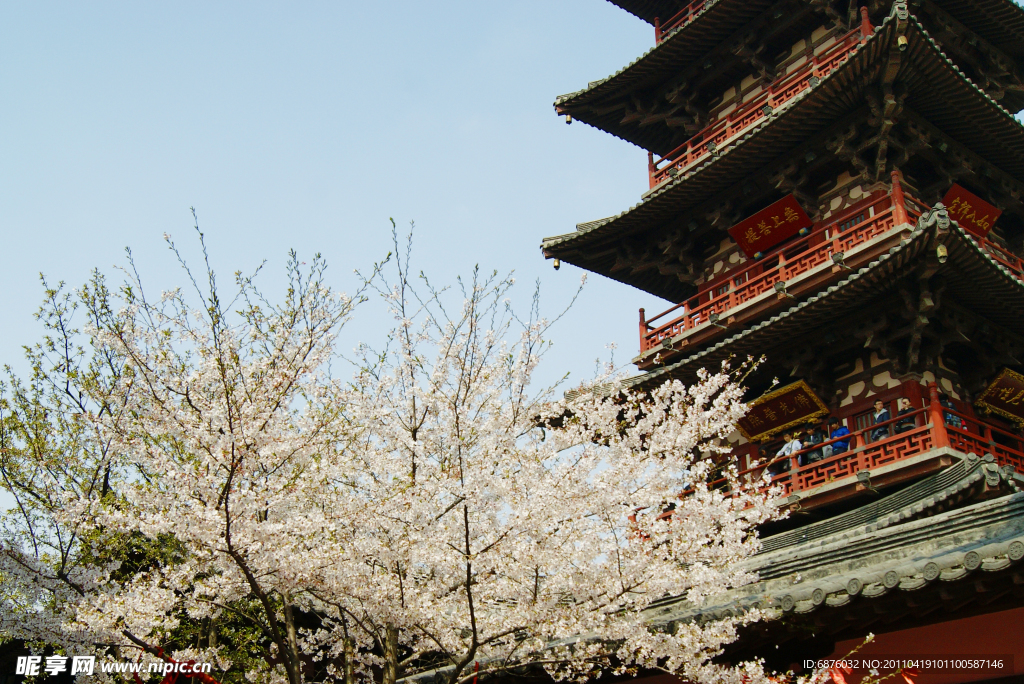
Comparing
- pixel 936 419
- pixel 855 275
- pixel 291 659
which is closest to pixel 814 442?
pixel 936 419

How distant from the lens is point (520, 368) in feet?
31.9

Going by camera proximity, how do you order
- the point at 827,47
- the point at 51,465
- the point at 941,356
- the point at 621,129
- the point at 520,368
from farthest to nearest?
the point at 621,129 → the point at 827,47 → the point at 941,356 → the point at 51,465 → the point at 520,368

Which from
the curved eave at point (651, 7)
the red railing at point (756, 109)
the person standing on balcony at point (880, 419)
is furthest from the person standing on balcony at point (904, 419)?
the curved eave at point (651, 7)

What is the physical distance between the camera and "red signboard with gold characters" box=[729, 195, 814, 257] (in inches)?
631

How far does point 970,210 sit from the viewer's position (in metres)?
15.6

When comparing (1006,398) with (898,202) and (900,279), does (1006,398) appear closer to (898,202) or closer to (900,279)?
(900,279)

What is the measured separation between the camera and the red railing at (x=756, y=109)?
52.3 ft

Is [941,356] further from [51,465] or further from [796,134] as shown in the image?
[51,465]

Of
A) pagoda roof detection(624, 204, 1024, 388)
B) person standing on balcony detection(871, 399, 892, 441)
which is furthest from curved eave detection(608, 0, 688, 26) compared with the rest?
person standing on balcony detection(871, 399, 892, 441)

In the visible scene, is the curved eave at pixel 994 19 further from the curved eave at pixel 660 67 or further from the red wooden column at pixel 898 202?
the red wooden column at pixel 898 202

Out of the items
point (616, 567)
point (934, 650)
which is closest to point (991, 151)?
point (934, 650)

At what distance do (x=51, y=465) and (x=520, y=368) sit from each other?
6369 mm

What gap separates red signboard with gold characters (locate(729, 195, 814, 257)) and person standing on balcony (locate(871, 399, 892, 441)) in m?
4.44

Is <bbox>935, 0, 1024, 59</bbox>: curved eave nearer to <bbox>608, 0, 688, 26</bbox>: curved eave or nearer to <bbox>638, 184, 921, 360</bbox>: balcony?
<bbox>638, 184, 921, 360</bbox>: balcony
